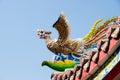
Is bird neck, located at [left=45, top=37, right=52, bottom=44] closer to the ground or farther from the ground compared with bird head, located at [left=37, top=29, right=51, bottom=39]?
closer to the ground

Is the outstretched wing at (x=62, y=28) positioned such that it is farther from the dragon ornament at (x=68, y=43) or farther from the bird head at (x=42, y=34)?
the bird head at (x=42, y=34)

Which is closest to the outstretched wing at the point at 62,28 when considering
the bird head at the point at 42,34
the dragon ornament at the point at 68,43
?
the dragon ornament at the point at 68,43

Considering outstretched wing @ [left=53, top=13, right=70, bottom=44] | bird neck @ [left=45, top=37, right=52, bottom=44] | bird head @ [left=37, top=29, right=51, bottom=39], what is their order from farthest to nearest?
1. bird head @ [left=37, top=29, right=51, bottom=39]
2. bird neck @ [left=45, top=37, right=52, bottom=44]
3. outstretched wing @ [left=53, top=13, right=70, bottom=44]

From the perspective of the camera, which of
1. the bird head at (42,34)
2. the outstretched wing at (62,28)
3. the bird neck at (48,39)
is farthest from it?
the bird head at (42,34)

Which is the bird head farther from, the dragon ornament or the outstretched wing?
the outstretched wing

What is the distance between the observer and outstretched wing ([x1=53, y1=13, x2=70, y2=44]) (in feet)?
42.8

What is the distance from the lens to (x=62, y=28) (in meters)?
13.2

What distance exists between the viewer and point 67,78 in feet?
31.8

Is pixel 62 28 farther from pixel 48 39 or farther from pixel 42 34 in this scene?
pixel 42 34

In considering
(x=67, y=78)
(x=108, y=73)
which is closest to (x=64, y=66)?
(x=67, y=78)

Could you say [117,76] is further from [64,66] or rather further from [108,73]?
[64,66]

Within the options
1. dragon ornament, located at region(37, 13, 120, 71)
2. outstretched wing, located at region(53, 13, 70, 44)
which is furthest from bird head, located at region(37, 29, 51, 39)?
outstretched wing, located at region(53, 13, 70, 44)

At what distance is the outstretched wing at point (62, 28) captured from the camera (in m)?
13.0

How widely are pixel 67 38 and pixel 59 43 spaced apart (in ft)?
1.19
